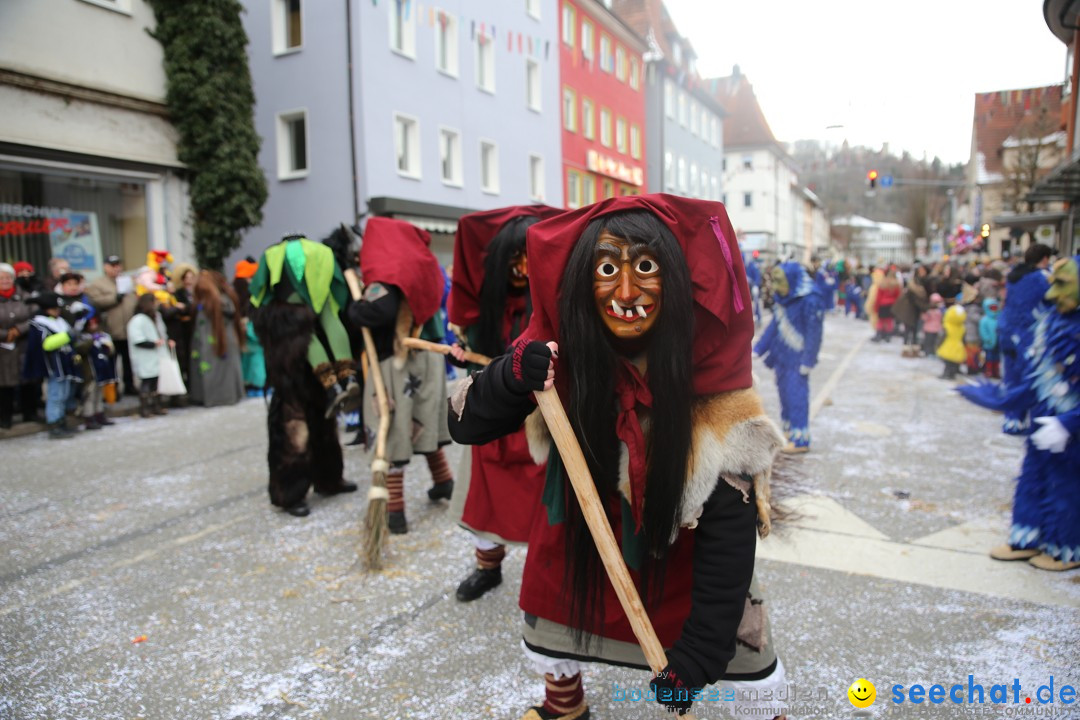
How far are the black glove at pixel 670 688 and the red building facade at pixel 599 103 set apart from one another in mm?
23745

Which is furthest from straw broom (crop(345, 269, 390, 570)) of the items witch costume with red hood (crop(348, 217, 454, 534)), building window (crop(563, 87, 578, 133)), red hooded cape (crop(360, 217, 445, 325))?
building window (crop(563, 87, 578, 133))

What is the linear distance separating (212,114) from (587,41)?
19.7 metres

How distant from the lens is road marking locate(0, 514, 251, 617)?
12.1 feet

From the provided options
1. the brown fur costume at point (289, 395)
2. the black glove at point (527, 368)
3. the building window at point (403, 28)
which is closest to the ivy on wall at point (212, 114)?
the building window at point (403, 28)

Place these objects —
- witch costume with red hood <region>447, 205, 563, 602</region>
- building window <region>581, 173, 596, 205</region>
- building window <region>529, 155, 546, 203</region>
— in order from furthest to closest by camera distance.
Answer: building window <region>581, 173, 596, 205</region>
building window <region>529, 155, 546, 203</region>
witch costume with red hood <region>447, 205, 563, 602</region>

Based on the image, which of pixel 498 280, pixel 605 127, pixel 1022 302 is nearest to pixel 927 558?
pixel 498 280

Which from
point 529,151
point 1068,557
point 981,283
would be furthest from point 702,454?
point 529,151

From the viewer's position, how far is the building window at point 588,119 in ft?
91.6

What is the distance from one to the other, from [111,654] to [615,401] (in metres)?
2.74

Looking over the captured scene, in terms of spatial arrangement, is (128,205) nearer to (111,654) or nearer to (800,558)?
(111,654)

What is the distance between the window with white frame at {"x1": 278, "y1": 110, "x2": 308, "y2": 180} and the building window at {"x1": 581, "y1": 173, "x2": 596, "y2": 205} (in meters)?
12.4

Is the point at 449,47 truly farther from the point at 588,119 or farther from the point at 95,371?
the point at 95,371

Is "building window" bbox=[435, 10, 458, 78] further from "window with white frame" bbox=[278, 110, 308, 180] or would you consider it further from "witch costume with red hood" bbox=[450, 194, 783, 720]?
"witch costume with red hood" bbox=[450, 194, 783, 720]

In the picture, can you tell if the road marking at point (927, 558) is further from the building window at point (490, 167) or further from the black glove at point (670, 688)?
the building window at point (490, 167)
